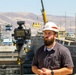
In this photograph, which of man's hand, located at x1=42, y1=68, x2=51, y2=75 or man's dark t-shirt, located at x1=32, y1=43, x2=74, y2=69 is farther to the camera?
man's dark t-shirt, located at x1=32, y1=43, x2=74, y2=69

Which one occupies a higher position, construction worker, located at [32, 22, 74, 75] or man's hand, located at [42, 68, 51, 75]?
construction worker, located at [32, 22, 74, 75]

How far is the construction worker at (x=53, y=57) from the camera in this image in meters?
3.55

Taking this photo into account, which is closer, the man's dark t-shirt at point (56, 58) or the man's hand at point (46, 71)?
the man's hand at point (46, 71)

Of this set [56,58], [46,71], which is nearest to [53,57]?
[56,58]

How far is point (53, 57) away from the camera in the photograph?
3.61 metres

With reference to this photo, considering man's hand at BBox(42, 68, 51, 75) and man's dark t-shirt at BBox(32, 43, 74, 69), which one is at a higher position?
man's dark t-shirt at BBox(32, 43, 74, 69)

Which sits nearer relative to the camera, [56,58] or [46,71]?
[46,71]

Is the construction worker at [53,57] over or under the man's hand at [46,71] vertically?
over

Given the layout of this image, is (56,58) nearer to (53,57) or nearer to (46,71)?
(53,57)

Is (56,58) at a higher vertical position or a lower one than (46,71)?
higher

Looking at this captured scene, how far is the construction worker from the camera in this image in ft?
11.6

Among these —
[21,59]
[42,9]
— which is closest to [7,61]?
[21,59]

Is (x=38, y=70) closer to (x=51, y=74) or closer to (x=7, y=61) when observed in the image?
(x=51, y=74)

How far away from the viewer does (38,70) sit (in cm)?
362
